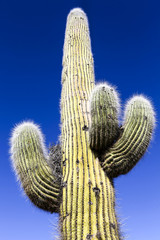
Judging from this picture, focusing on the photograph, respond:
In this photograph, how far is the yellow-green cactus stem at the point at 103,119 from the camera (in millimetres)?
2988

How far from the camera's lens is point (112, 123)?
3.04 m

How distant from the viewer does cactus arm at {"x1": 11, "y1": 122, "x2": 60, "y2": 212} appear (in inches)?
111

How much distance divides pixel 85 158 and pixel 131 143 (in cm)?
56

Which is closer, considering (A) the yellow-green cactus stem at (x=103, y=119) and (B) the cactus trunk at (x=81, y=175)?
(B) the cactus trunk at (x=81, y=175)

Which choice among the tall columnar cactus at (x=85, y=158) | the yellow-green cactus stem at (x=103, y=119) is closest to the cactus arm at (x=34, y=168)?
the tall columnar cactus at (x=85, y=158)

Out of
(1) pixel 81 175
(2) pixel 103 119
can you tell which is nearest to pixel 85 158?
(1) pixel 81 175

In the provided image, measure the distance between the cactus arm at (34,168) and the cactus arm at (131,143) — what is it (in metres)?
0.64

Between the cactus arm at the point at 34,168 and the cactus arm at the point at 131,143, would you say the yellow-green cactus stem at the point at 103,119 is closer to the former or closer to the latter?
Result: the cactus arm at the point at 131,143

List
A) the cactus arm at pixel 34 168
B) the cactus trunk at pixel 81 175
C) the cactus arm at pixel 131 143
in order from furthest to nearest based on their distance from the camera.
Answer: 1. the cactus arm at pixel 131 143
2. the cactus arm at pixel 34 168
3. the cactus trunk at pixel 81 175

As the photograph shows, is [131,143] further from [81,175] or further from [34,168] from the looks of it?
[34,168]

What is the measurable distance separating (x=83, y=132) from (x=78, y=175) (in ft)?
1.94

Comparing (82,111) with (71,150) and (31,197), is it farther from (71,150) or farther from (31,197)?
(31,197)

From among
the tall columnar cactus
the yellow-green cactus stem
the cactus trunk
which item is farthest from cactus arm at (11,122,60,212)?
the yellow-green cactus stem

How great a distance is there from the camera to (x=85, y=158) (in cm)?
292
